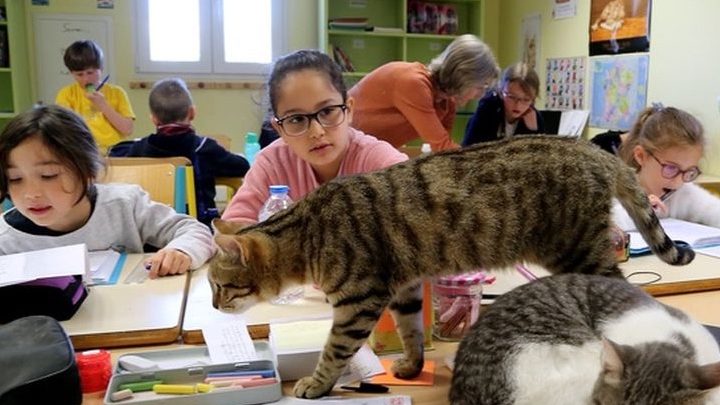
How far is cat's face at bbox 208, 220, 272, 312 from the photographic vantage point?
101cm

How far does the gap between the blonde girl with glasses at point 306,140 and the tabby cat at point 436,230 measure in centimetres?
42

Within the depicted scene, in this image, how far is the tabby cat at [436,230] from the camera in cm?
100

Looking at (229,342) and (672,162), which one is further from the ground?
(672,162)

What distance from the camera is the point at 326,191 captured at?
3.53ft

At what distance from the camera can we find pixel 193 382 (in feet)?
3.10

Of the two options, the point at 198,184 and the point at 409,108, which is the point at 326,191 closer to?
the point at 409,108

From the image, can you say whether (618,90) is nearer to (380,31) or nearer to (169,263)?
(380,31)

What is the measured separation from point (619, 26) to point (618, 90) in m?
0.42

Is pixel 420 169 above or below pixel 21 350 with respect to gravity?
above

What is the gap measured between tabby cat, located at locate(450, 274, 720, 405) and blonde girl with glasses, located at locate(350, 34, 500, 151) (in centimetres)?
176

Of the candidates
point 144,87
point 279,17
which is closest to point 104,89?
point 144,87

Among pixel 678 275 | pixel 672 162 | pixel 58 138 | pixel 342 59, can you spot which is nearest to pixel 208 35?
pixel 342 59

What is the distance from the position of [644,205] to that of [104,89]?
152 inches

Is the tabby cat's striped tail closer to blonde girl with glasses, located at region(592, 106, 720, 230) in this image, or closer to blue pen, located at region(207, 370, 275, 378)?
blue pen, located at region(207, 370, 275, 378)
